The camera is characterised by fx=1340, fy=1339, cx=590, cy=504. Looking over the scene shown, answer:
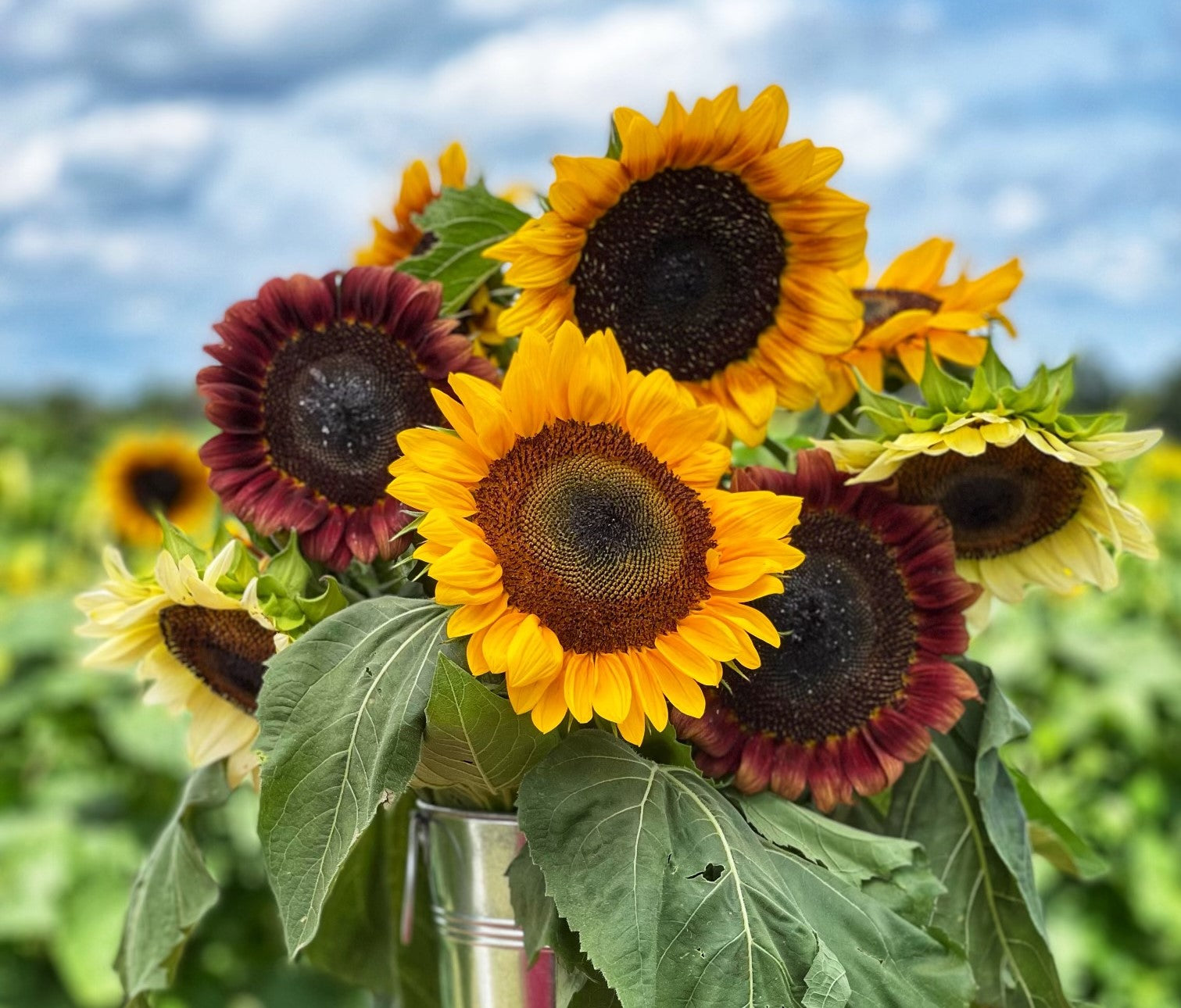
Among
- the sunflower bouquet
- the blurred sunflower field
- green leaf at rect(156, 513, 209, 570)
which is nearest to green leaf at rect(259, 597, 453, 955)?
the sunflower bouquet

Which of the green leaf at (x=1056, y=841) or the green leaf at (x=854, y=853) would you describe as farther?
the green leaf at (x=1056, y=841)

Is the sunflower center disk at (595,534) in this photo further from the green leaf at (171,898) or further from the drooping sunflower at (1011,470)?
the green leaf at (171,898)

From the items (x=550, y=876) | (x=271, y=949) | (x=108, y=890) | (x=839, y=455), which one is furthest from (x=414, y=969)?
(x=271, y=949)

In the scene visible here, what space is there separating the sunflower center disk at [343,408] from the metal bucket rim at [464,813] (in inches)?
6.4

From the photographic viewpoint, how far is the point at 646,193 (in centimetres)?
65

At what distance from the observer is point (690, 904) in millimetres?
554

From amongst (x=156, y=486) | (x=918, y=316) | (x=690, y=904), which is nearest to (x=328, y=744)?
(x=690, y=904)

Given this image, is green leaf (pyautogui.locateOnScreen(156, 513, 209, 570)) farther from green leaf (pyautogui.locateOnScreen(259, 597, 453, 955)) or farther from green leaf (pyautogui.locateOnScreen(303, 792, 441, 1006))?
green leaf (pyautogui.locateOnScreen(303, 792, 441, 1006))

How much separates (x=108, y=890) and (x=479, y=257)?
4.73 ft

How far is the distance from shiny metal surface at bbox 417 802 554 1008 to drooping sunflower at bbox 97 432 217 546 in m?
1.30

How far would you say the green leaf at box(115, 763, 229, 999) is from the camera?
720 mm

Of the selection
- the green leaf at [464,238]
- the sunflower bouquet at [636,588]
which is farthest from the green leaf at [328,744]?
the green leaf at [464,238]

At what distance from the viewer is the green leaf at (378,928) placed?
0.80 metres

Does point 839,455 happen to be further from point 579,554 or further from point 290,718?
point 290,718
